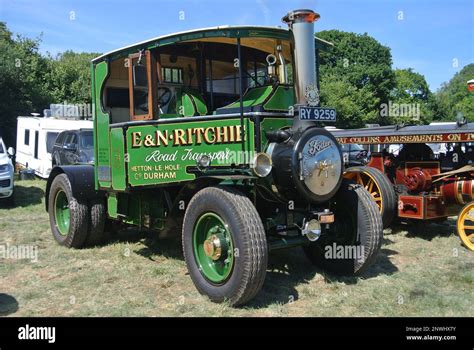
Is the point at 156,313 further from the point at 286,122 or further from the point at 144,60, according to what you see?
the point at 144,60

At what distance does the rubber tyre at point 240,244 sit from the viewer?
14.2 feet

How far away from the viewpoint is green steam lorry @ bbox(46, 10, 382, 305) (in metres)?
4.67

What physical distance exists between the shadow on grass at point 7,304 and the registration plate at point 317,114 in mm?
3335

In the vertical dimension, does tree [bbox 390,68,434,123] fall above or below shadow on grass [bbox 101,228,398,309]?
above

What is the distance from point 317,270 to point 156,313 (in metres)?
2.08

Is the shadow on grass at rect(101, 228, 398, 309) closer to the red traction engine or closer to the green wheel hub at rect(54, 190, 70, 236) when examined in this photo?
the green wheel hub at rect(54, 190, 70, 236)

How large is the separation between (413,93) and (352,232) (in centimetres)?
4301

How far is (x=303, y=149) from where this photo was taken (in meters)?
4.68

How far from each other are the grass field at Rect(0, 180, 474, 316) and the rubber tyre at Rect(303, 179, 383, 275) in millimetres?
161

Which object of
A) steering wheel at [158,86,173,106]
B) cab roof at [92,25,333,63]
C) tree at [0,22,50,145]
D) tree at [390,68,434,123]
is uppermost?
tree at [390,68,434,123]

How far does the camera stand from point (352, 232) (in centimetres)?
545

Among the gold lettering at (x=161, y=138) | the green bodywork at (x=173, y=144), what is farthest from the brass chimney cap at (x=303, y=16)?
the gold lettering at (x=161, y=138)

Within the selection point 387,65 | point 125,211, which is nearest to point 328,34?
point 387,65

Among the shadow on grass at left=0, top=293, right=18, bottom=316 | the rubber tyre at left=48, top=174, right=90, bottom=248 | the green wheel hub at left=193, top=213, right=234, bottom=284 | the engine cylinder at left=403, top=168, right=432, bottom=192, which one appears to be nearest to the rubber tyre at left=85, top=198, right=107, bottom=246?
the rubber tyre at left=48, top=174, right=90, bottom=248
